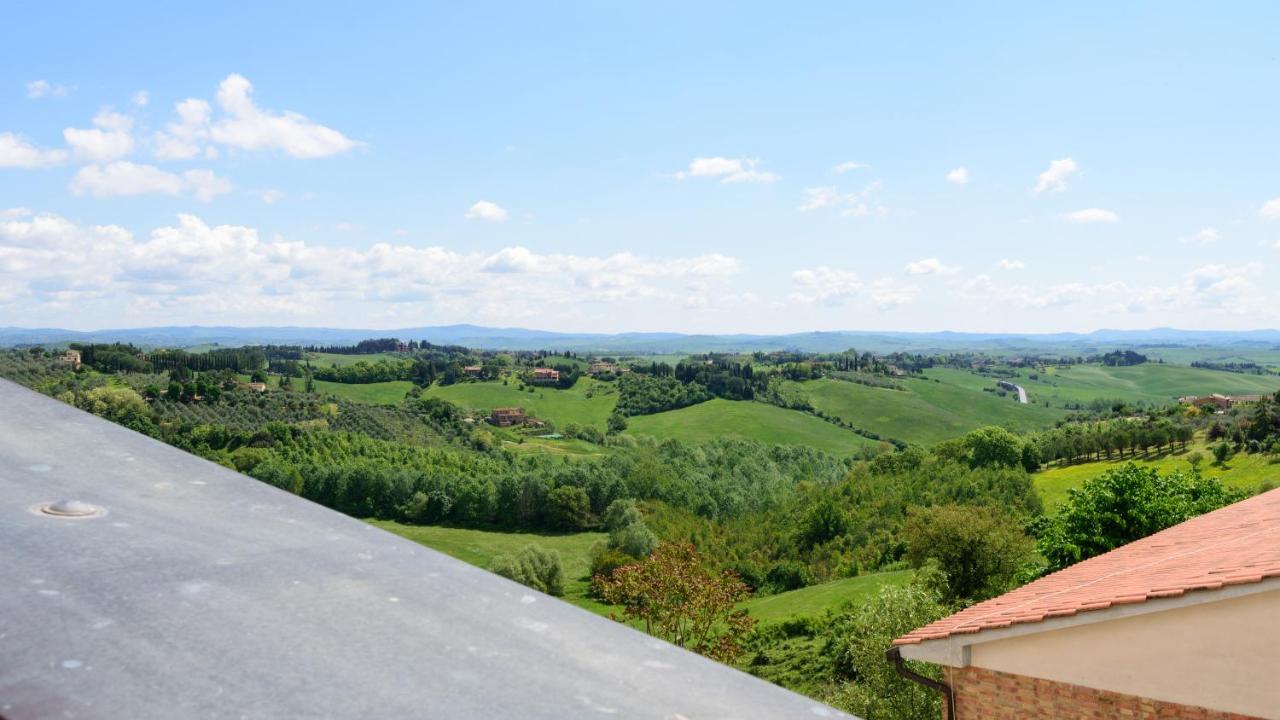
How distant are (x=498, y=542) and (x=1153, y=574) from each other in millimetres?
82031

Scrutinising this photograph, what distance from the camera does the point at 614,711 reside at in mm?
1349

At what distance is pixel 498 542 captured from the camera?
86938mm

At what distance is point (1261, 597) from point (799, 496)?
81.9m

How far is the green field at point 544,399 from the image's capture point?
14788cm

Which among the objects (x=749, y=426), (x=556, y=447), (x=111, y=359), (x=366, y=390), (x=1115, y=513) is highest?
(x=111, y=359)

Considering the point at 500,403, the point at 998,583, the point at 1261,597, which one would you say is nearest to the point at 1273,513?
the point at 1261,597

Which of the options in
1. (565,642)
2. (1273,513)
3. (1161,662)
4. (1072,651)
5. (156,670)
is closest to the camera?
(156,670)

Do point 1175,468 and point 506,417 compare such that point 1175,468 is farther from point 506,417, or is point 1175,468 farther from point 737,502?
point 506,417

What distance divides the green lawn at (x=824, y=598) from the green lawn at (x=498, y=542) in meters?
25.3

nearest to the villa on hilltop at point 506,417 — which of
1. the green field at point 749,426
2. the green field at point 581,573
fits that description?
the green field at point 749,426

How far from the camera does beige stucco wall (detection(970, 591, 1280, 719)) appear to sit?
7.57 metres

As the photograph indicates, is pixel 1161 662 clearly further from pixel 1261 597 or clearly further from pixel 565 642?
pixel 565 642

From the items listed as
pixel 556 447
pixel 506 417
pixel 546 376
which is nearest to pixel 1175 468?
pixel 556 447

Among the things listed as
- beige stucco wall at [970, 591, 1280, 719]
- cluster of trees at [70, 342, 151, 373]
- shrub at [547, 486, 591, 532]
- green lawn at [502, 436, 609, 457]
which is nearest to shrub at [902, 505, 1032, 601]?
beige stucco wall at [970, 591, 1280, 719]
